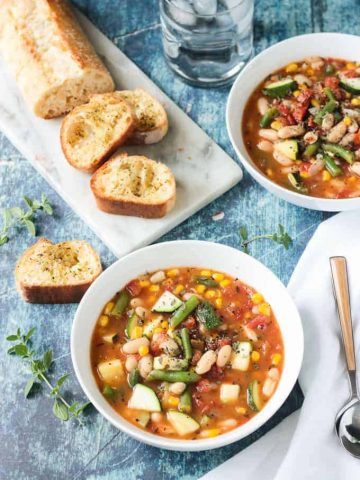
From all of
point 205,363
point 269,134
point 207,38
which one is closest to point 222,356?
point 205,363

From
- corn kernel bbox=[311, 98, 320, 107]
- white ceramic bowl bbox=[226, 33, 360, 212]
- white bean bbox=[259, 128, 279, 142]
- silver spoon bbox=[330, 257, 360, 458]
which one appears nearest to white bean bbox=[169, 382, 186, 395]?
silver spoon bbox=[330, 257, 360, 458]

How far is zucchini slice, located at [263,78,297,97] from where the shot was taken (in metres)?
5.13

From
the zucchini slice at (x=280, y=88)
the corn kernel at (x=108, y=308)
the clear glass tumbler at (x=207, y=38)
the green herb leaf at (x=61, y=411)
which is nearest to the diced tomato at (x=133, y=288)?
the corn kernel at (x=108, y=308)

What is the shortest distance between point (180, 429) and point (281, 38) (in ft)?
9.65

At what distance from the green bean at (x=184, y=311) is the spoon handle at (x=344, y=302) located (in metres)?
0.76

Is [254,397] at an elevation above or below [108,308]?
below

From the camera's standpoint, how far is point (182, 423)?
3.99 metres

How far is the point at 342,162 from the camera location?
4.89 metres

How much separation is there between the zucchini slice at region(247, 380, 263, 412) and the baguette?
2205mm

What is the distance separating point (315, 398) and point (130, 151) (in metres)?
1.96

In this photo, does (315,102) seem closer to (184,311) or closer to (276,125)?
(276,125)

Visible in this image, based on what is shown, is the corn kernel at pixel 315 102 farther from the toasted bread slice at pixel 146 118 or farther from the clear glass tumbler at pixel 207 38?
the toasted bread slice at pixel 146 118

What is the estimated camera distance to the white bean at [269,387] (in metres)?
4.09

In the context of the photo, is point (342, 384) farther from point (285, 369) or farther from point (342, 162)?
point (342, 162)
